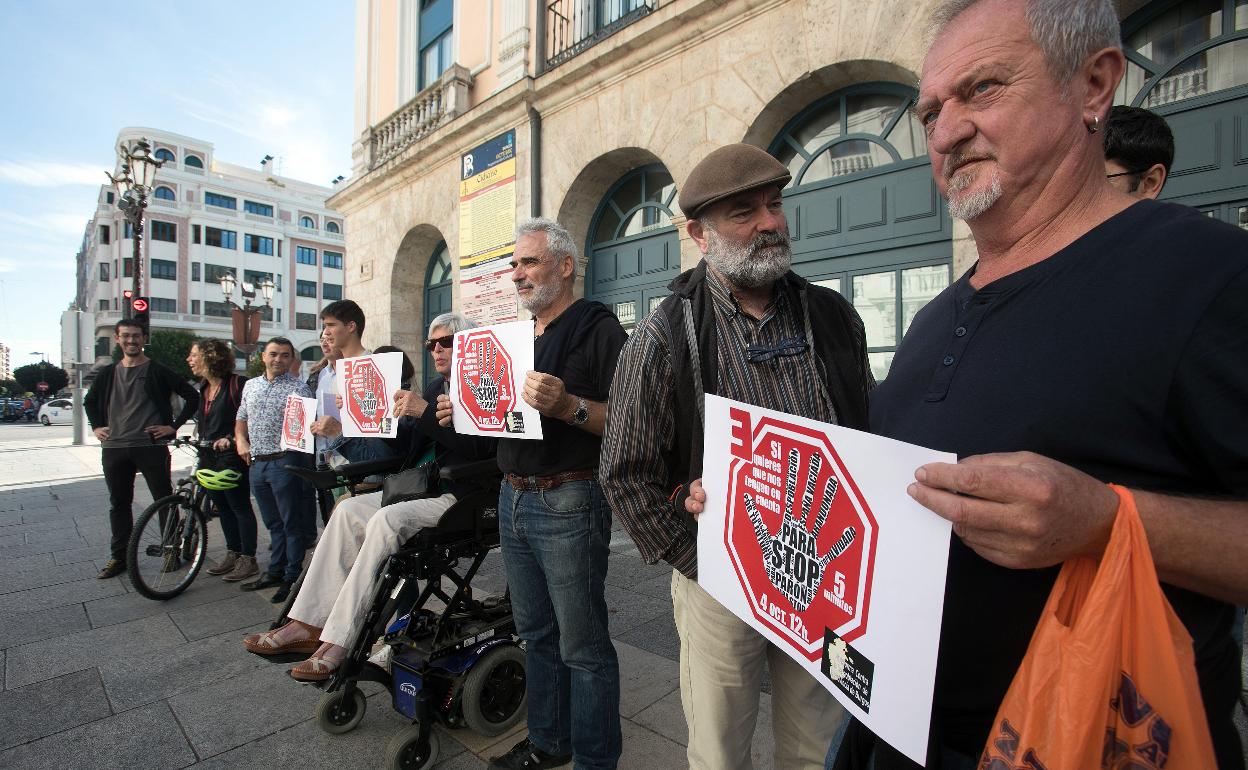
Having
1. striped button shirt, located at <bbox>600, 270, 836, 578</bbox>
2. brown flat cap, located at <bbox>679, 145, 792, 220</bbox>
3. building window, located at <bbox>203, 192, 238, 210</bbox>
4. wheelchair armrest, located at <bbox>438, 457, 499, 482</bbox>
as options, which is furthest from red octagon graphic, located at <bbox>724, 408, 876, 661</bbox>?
building window, located at <bbox>203, 192, 238, 210</bbox>

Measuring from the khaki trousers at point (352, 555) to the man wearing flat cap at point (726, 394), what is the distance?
148cm

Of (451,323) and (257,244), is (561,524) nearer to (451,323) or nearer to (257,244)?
(451,323)

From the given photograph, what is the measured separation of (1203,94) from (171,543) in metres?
8.29

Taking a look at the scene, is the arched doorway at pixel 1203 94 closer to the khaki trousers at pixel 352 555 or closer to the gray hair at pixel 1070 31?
the gray hair at pixel 1070 31

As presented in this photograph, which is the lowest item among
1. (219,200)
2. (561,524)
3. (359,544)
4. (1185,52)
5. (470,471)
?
(359,544)

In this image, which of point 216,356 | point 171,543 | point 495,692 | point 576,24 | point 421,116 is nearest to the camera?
point 495,692

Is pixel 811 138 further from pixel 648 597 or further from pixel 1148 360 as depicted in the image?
pixel 1148 360

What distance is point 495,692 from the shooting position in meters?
2.83

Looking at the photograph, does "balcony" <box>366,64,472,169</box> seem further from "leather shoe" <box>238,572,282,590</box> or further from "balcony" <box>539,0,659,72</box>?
"leather shoe" <box>238,572,282,590</box>

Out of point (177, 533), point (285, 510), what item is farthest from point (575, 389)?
point (177, 533)

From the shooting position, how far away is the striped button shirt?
1.66 metres

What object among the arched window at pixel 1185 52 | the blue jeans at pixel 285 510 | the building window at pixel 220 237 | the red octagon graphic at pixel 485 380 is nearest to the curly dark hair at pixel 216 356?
the blue jeans at pixel 285 510

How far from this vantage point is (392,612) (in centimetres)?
280

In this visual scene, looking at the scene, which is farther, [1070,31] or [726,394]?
[726,394]
